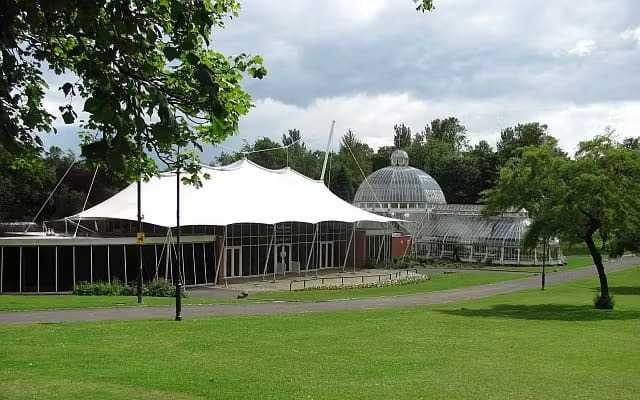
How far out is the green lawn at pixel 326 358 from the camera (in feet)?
37.1

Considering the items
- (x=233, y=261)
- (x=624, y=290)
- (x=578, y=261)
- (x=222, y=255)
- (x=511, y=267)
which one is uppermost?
(x=222, y=255)

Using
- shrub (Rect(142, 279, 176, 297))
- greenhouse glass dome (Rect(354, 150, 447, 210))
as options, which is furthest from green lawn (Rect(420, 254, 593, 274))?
Answer: shrub (Rect(142, 279, 176, 297))

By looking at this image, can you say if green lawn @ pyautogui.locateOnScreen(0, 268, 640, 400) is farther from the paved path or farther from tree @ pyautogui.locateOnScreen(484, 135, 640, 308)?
tree @ pyautogui.locateOnScreen(484, 135, 640, 308)

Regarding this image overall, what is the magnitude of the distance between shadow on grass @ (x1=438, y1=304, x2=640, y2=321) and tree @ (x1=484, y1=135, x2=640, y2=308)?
152cm

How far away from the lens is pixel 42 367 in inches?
510

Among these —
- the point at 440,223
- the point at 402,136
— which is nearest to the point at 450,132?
the point at 402,136

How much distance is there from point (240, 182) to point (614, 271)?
3274 cm

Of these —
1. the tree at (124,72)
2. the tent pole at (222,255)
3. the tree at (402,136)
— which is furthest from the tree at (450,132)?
the tree at (124,72)

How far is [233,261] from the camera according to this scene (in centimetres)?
4775

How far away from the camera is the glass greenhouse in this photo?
66438 mm

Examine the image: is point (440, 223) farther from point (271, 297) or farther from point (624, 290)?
point (271, 297)

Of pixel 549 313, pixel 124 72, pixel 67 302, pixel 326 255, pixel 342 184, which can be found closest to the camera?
pixel 124 72

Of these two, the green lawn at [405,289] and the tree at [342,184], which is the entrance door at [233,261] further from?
the tree at [342,184]

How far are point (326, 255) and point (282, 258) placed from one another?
6.93 m
